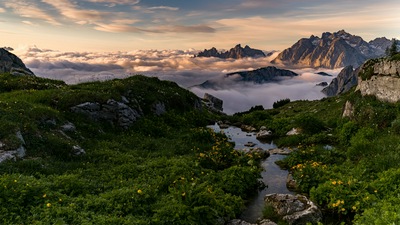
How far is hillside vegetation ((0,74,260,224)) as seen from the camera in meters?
12.0

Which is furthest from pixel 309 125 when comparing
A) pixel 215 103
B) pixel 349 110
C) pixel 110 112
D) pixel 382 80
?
pixel 215 103

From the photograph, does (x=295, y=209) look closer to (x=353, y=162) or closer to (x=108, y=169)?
(x=353, y=162)

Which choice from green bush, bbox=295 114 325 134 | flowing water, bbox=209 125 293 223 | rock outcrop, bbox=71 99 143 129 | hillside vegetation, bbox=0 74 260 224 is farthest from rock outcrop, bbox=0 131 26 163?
green bush, bbox=295 114 325 134

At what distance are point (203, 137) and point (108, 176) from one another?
38.6 feet

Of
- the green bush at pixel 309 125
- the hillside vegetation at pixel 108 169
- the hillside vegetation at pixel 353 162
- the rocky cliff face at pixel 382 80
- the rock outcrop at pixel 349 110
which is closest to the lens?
the hillside vegetation at pixel 108 169

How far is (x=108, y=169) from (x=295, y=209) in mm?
10701

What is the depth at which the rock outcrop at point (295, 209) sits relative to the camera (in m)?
13.6

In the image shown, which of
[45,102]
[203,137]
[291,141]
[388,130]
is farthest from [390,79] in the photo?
[45,102]

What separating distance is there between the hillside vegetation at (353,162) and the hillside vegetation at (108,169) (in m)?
3.75

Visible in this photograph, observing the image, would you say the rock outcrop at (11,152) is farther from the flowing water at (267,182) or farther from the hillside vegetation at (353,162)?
the hillside vegetation at (353,162)

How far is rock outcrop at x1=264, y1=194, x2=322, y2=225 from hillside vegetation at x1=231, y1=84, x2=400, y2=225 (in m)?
0.72

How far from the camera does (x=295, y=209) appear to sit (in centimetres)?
1448

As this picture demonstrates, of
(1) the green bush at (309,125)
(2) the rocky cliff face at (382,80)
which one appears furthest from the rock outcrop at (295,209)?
(2) the rocky cliff face at (382,80)

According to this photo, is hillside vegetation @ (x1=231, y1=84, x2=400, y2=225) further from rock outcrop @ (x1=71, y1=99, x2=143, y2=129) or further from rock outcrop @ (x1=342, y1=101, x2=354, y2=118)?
rock outcrop @ (x1=71, y1=99, x2=143, y2=129)
